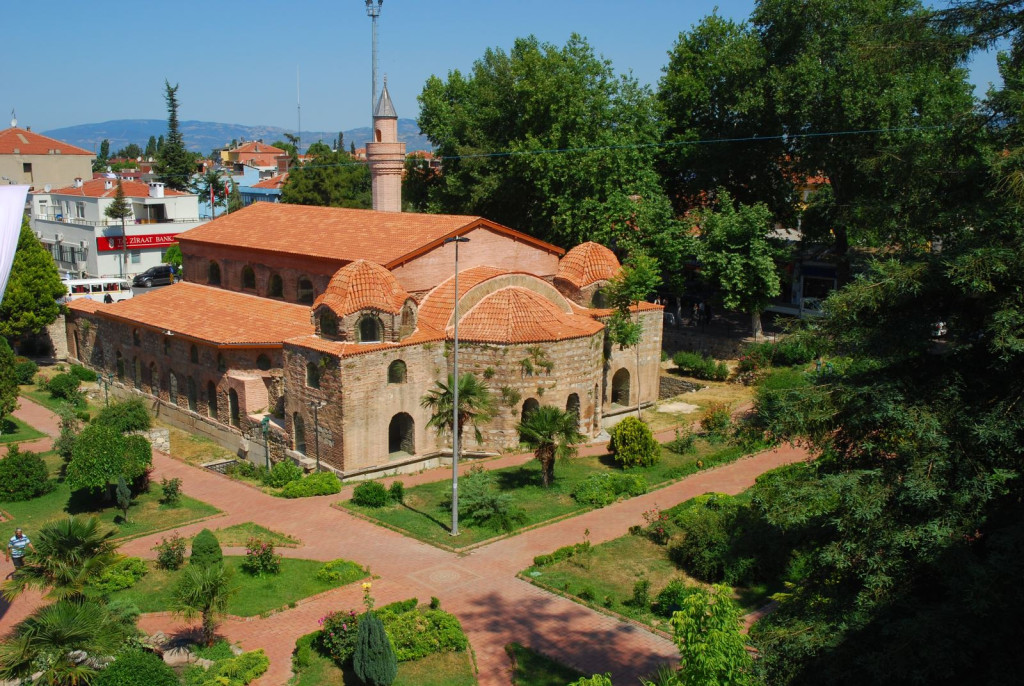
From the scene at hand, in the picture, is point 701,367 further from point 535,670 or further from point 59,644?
point 59,644

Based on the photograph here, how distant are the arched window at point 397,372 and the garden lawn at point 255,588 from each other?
7526 millimetres

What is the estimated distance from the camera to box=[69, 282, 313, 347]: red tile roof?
31.8 meters

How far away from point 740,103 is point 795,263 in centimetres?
932

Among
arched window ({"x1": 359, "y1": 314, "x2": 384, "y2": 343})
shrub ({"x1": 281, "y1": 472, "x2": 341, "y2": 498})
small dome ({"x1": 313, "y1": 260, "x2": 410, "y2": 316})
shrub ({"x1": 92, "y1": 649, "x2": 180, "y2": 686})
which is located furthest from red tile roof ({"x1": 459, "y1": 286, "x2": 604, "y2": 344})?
shrub ({"x1": 92, "y1": 649, "x2": 180, "y2": 686})

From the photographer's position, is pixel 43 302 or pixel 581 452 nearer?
pixel 581 452

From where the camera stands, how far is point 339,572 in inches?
823

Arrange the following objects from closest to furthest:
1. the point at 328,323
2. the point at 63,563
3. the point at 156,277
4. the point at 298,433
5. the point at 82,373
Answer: the point at 63,563 < the point at 328,323 < the point at 298,433 < the point at 82,373 < the point at 156,277

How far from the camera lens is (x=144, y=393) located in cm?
3681

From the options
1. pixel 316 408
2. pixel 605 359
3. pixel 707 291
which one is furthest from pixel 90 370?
pixel 707 291

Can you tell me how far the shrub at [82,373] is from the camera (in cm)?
3848

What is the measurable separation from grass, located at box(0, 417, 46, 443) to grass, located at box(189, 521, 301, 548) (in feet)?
41.9

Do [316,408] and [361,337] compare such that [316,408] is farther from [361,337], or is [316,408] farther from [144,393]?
[144,393]

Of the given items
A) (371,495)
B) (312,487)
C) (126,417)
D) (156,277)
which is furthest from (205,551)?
(156,277)

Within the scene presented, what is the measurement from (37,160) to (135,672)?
69325 millimetres
